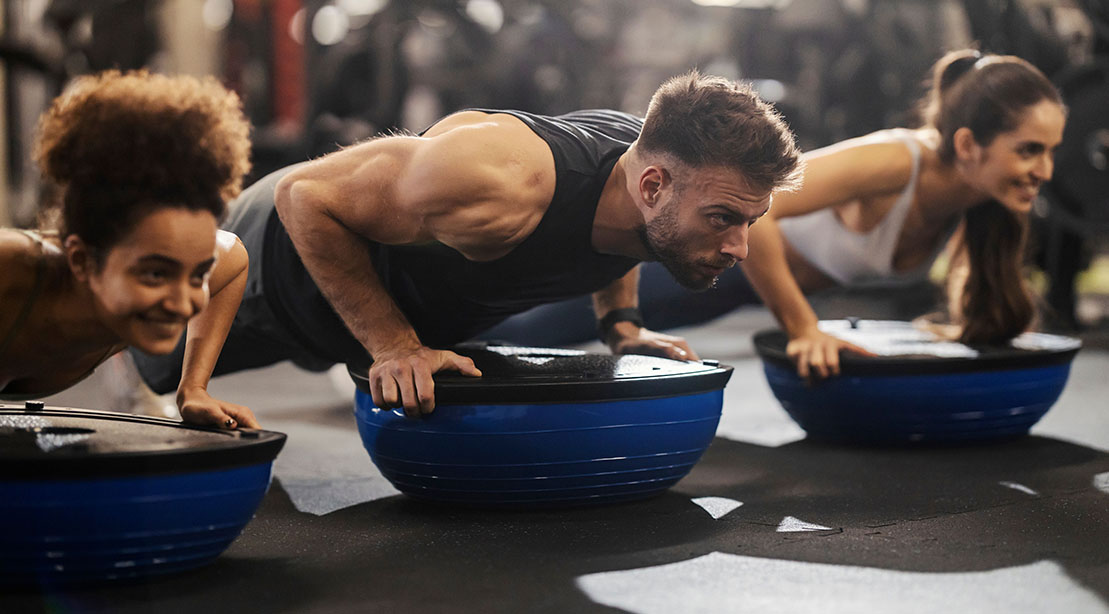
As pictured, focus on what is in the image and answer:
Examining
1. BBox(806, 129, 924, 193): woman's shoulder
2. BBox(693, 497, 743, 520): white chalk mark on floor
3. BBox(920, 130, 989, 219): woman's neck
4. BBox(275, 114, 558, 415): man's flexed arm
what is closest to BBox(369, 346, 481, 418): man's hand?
BBox(275, 114, 558, 415): man's flexed arm

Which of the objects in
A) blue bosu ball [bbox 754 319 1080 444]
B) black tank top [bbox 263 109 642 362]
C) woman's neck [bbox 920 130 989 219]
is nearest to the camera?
black tank top [bbox 263 109 642 362]

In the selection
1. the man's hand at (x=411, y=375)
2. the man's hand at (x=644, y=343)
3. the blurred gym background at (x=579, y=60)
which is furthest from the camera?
the blurred gym background at (x=579, y=60)

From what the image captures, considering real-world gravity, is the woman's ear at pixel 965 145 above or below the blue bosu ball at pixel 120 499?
above

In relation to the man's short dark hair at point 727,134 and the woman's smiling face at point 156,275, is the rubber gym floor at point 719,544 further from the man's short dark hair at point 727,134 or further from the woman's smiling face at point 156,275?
the man's short dark hair at point 727,134

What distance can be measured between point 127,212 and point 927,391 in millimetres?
1611

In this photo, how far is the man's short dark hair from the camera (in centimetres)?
167

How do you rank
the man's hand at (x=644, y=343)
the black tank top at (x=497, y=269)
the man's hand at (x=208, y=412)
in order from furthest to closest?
the man's hand at (x=644, y=343), the black tank top at (x=497, y=269), the man's hand at (x=208, y=412)

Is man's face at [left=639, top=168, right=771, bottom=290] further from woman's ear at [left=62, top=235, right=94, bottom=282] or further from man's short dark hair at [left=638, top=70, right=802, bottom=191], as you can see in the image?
woman's ear at [left=62, top=235, right=94, bottom=282]

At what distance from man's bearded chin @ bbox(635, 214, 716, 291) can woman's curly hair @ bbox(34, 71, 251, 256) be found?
707 millimetres

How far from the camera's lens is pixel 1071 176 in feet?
14.4

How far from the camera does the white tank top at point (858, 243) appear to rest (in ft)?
8.14

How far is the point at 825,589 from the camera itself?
1371mm

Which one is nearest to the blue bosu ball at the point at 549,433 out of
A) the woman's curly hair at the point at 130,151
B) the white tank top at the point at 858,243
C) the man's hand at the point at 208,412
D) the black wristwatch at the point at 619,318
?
the man's hand at the point at 208,412

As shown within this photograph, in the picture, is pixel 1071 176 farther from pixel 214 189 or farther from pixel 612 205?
pixel 214 189
